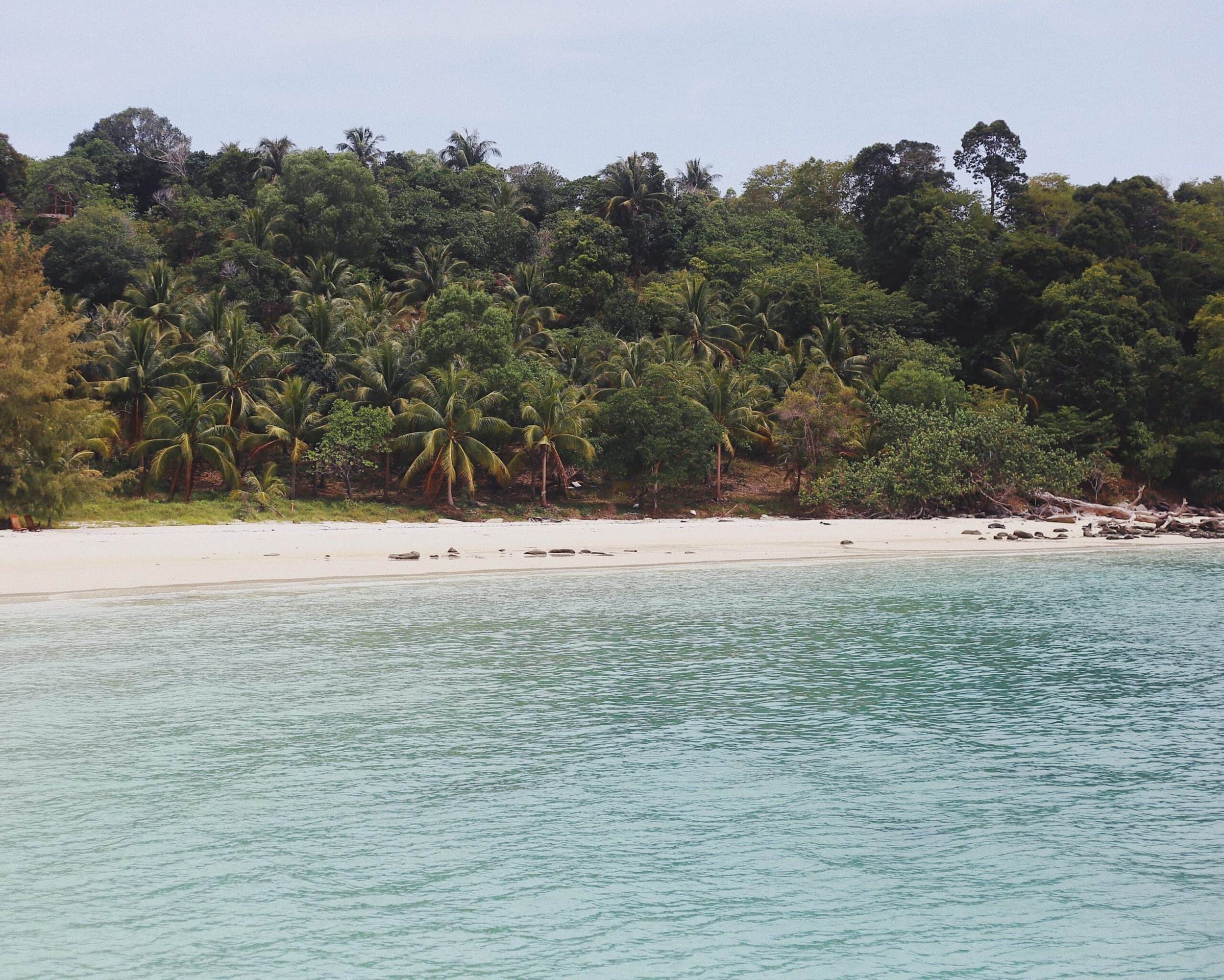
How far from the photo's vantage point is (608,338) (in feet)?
162

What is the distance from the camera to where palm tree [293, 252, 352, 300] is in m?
52.4

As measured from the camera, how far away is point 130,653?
14406 millimetres

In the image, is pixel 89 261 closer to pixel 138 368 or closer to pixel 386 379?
pixel 138 368

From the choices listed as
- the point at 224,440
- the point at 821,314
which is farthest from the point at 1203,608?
the point at 821,314

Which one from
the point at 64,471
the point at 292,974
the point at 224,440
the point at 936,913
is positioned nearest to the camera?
the point at 292,974

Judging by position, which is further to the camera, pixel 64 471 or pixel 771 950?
pixel 64 471

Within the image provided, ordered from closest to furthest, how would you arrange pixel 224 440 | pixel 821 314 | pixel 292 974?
1. pixel 292 974
2. pixel 224 440
3. pixel 821 314

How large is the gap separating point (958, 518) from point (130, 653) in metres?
30.8

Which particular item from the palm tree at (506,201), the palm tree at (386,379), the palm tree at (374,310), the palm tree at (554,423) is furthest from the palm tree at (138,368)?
the palm tree at (506,201)

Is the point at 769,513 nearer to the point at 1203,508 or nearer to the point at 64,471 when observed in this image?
the point at 1203,508

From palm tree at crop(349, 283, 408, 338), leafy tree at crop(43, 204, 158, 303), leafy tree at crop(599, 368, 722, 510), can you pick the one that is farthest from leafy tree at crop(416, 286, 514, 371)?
leafy tree at crop(43, 204, 158, 303)

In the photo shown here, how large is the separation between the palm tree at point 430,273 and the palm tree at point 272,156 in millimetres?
16891

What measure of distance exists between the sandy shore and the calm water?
546 cm

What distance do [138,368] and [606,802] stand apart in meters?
37.3
